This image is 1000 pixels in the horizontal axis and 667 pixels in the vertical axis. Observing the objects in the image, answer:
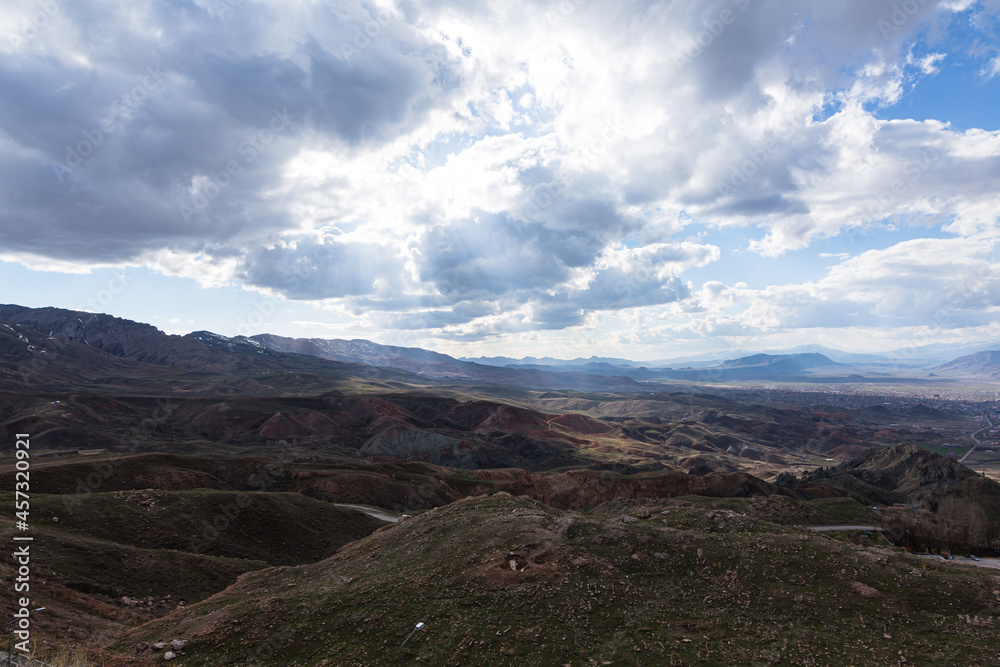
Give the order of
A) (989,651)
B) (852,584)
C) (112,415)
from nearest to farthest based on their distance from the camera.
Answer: (989,651)
(852,584)
(112,415)

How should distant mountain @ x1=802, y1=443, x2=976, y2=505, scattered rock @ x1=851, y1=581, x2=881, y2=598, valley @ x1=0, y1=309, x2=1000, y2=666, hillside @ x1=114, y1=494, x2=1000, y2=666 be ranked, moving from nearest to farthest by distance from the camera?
hillside @ x1=114, y1=494, x2=1000, y2=666 < valley @ x1=0, y1=309, x2=1000, y2=666 < scattered rock @ x1=851, y1=581, x2=881, y2=598 < distant mountain @ x1=802, y1=443, x2=976, y2=505

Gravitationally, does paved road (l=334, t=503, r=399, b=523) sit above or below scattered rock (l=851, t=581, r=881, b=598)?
below

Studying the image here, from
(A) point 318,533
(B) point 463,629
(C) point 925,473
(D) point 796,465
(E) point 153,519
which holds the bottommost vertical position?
(D) point 796,465

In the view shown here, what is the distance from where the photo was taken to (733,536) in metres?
29.4

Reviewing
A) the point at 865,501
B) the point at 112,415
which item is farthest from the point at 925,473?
the point at 112,415

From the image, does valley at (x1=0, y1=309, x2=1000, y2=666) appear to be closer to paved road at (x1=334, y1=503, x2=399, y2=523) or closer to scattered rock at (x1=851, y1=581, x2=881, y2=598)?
scattered rock at (x1=851, y1=581, x2=881, y2=598)

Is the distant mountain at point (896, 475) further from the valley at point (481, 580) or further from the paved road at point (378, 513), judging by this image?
the paved road at point (378, 513)

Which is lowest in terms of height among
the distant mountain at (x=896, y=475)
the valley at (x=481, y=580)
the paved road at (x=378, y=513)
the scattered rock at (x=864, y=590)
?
the distant mountain at (x=896, y=475)

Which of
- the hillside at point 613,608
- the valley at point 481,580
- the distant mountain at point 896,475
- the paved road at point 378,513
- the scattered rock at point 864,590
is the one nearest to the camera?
the hillside at point 613,608

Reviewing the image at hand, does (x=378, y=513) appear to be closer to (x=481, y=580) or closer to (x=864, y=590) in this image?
(x=481, y=580)

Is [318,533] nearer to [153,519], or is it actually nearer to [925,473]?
[153,519]

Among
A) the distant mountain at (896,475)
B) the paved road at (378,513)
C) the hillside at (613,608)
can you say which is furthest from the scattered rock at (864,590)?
the distant mountain at (896,475)

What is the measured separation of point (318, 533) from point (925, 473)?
134 m

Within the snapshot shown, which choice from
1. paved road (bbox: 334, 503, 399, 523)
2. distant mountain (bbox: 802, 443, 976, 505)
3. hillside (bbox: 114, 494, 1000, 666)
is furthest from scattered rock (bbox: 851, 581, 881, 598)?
distant mountain (bbox: 802, 443, 976, 505)
